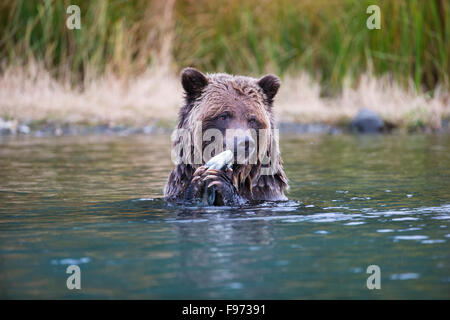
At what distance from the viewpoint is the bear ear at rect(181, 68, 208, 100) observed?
25.2 ft

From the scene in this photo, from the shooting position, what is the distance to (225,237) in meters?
5.89

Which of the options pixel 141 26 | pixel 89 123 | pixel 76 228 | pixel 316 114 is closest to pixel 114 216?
pixel 76 228

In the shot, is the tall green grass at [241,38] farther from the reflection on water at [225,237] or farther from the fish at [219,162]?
the fish at [219,162]

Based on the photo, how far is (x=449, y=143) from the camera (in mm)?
14344

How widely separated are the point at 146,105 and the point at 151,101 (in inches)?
11.6

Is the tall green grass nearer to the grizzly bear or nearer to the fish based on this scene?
the grizzly bear

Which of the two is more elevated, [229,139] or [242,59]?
[242,59]

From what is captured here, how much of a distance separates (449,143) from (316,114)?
490cm

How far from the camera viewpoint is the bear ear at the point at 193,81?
7676mm

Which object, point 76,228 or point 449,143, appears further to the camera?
point 449,143

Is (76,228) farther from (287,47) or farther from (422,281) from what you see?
(287,47)
